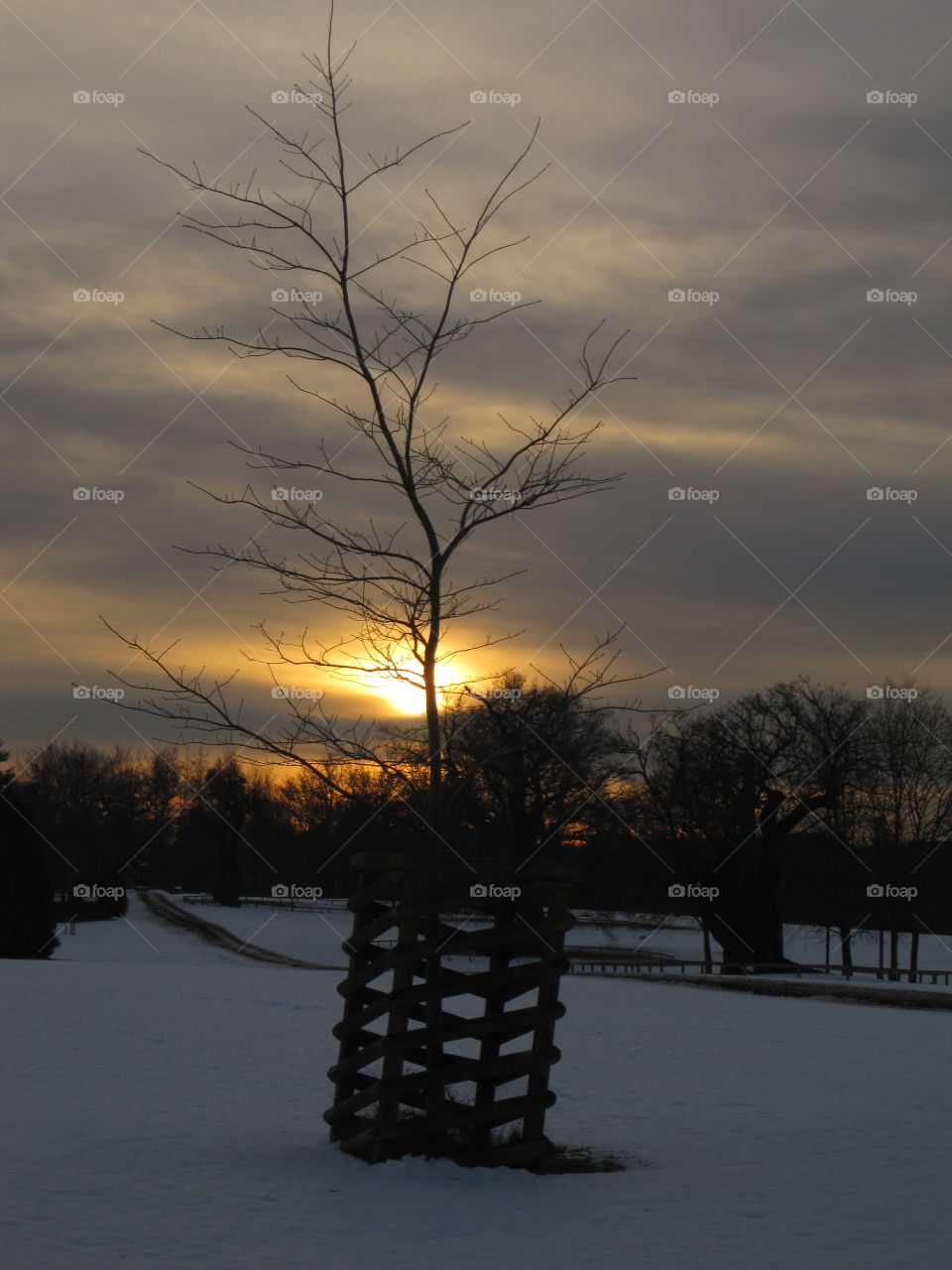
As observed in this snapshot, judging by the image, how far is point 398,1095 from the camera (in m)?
7.36

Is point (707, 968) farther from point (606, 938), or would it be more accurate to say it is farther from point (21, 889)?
point (606, 938)

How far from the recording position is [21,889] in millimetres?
30531

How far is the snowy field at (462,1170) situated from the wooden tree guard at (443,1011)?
0.76 ft

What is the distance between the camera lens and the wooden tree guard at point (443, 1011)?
7297 mm

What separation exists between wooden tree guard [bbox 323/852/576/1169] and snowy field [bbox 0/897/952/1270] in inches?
9.2

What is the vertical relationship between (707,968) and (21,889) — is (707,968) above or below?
below

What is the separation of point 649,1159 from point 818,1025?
1047 centimetres

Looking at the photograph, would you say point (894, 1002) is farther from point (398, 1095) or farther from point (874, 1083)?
point (398, 1095)

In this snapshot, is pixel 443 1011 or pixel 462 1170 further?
pixel 443 1011

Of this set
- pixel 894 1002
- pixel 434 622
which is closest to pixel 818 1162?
pixel 434 622

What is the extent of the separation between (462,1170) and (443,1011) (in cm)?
86

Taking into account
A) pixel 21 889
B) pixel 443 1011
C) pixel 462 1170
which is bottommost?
pixel 462 1170

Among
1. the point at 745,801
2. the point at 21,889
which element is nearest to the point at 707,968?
the point at 745,801

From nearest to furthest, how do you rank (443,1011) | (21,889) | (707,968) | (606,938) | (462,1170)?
(462,1170)
(443,1011)
(21,889)
(707,968)
(606,938)
